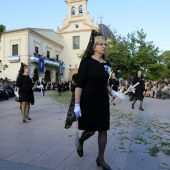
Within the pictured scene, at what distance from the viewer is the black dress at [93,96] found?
366 centimetres

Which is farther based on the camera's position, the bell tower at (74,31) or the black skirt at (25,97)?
the bell tower at (74,31)

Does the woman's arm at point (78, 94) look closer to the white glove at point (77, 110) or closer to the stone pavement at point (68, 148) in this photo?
the white glove at point (77, 110)

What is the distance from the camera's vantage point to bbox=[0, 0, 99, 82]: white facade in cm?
3900

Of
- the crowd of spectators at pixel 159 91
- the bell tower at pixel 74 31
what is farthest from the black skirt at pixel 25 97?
the bell tower at pixel 74 31

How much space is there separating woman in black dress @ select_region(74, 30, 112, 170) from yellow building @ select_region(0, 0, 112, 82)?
36024mm

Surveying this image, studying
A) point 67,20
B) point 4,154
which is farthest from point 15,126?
point 67,20

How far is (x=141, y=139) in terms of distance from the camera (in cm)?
568

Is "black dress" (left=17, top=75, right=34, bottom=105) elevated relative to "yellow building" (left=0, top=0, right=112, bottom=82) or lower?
lower

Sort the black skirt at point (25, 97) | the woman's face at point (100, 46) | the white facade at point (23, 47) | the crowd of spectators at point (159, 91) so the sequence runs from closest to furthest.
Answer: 1. the woman's face at point (100, 46)
2. the black skirt at point (25, 97)
3. the crowd of spectators at point (159, 91)
4. the white facade at point (23, 47)

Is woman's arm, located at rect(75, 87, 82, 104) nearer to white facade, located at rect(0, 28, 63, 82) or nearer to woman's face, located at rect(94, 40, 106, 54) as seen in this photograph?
woman's face, located at rect(94, 40, 106, 54)

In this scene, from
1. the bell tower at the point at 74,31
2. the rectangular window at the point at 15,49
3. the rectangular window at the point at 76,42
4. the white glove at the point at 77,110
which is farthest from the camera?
the rectangular window at the point at 76,42

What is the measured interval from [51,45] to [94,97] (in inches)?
1711

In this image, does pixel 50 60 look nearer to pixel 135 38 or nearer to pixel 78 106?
pixel 135 38

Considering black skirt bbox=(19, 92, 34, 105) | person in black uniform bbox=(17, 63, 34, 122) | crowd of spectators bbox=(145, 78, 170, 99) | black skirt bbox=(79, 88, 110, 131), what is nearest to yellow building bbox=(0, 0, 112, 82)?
crowd of spectators bbox=(145, 78, 170, 99)
